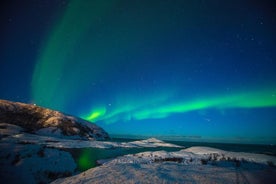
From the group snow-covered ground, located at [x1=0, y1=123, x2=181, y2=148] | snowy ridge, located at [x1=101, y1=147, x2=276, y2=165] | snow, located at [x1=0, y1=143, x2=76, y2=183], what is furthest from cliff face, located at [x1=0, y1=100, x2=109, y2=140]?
snow, located at [x1=0, y1=143, x2=76, y2=183]

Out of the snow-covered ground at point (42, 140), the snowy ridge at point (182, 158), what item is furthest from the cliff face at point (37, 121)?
the snowy ridge at point (182, 158)

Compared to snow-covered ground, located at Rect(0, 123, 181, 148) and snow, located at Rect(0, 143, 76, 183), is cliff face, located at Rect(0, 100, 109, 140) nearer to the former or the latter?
snow-covered ground, located at Rect(0, 123, 181, 148)

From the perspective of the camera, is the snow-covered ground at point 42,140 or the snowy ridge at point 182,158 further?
the snow-covered ground at point 42,140

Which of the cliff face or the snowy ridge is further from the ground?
the cliff face

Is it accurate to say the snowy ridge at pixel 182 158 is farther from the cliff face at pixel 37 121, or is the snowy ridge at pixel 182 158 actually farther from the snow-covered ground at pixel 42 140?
the cliff face at pixel 37 121

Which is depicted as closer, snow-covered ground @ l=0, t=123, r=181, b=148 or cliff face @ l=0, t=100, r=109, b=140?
snow-covered ground @ l=0, t=123, r=181, b=148

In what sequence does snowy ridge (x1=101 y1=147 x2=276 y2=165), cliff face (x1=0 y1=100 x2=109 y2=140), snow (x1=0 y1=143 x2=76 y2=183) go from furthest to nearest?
cliff face (x1=0 y1=100 x2=109 y2=140) < snowy ridge (x1=101 y1=147 x2=276 y2=165) < snow (x1=0 y1=143 x2=76 y2=183)

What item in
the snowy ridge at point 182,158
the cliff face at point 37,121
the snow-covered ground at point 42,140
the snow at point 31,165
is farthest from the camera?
the cliff face at point 37,121

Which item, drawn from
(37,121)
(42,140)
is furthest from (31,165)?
(37,121)

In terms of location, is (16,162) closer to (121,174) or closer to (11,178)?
(11,178)

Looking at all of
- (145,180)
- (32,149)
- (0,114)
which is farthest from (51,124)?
(145,180)

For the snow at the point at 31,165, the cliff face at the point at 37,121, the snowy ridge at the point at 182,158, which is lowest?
the snowy ridge at the point at 182,158

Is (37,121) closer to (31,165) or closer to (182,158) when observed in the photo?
(31,165)

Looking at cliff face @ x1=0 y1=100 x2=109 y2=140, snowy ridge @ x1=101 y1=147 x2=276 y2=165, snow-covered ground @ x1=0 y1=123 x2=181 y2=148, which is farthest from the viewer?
cliff face @ x1=0 y1=100 x2=109 y2=140
